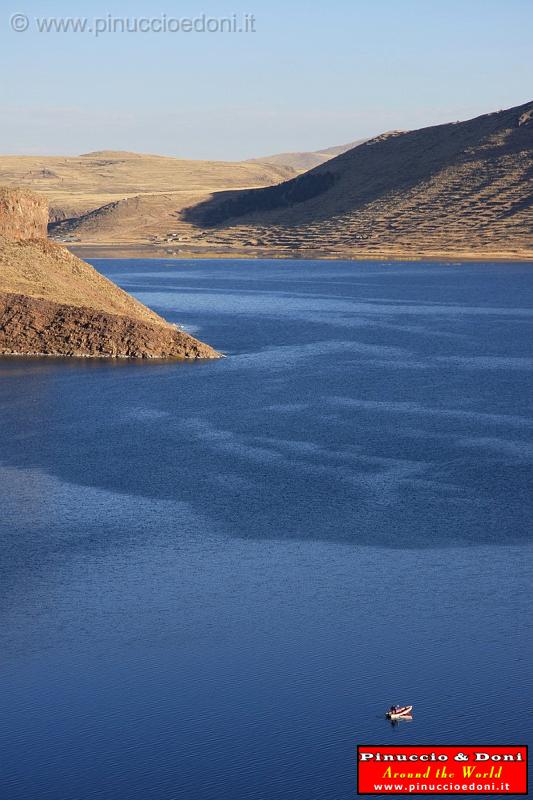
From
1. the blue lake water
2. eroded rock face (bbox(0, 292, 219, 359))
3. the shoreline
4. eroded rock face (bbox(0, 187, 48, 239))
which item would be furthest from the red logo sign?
the shoreline

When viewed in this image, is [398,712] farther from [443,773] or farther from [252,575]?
[252,575]

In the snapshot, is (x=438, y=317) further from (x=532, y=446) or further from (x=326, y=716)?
(x=326, y=716)

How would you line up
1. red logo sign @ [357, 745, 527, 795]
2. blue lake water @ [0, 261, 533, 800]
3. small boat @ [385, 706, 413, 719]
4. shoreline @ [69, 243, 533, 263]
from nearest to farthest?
red logo sign @ [357, 745, 527, 795], blue lake water @ [0, 261, 533, 800], small boat @ [385, 706, 413, 719], shoreline @ [69, 243, 533, 263]

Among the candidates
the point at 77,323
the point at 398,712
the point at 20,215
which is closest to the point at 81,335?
the point at 77,323

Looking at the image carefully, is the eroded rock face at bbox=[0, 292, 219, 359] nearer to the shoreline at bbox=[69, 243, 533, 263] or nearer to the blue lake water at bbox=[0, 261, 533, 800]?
the blue lake water at bbox=[0, 261, 533, 800]

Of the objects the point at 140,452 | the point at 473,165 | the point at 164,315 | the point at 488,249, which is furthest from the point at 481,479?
the point at 473,165

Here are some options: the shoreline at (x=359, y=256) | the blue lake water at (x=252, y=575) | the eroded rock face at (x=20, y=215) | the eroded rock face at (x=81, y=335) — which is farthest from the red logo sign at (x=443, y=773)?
the shoreline at (x=359, y=256)
